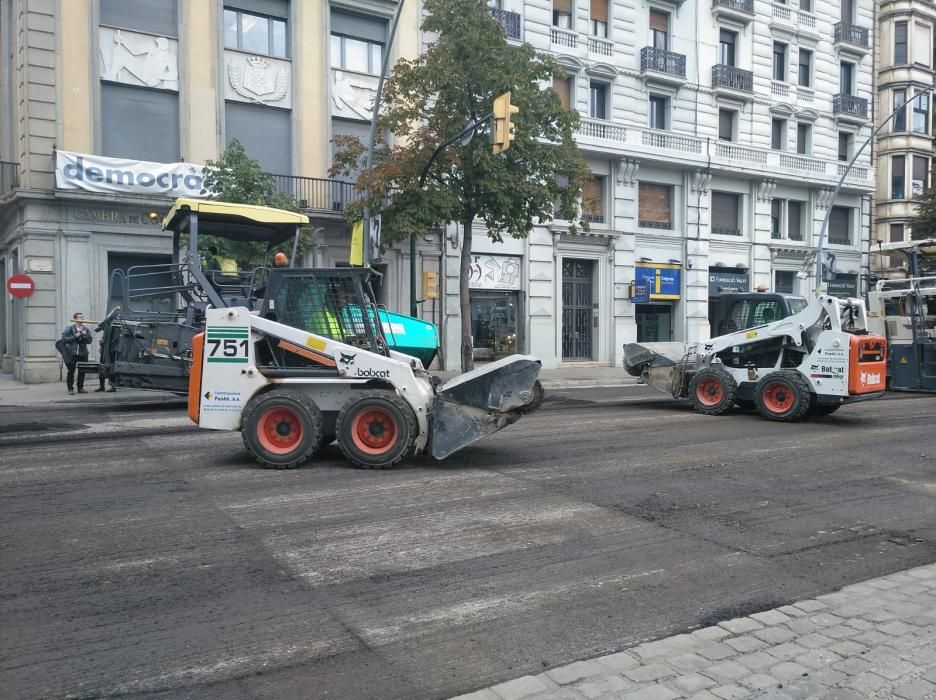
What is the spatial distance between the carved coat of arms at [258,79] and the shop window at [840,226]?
24895 mm

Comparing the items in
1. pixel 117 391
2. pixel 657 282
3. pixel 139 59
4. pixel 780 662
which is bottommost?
pixel 780 662

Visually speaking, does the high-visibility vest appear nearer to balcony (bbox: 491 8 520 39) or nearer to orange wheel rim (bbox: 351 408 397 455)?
orange wheel rim (bbox: 351 408 397 455)

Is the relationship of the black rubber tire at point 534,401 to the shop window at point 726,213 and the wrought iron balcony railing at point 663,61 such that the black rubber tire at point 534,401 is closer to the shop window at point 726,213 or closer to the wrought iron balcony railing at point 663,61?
the wrought iron balcony railing at point 663,61

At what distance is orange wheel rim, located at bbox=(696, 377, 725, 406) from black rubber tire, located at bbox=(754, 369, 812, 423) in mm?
642

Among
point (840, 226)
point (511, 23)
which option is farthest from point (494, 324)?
point (840, 226)

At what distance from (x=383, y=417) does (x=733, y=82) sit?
27688 mm

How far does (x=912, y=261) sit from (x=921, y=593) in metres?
17.6

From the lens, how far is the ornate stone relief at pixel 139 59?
19.9 m

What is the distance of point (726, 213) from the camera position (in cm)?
3120

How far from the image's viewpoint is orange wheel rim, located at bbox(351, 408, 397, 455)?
778cm

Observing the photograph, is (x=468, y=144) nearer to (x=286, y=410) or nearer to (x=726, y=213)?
(x=286, y=410)

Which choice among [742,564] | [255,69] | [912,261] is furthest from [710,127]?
[742,564]

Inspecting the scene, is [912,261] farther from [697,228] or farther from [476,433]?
[476,433]

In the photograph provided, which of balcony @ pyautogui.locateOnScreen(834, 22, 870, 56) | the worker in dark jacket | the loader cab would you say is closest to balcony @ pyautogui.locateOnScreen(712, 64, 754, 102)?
balcony @ pyautogui.locateOnScreen(834, 22, 870, 56)
